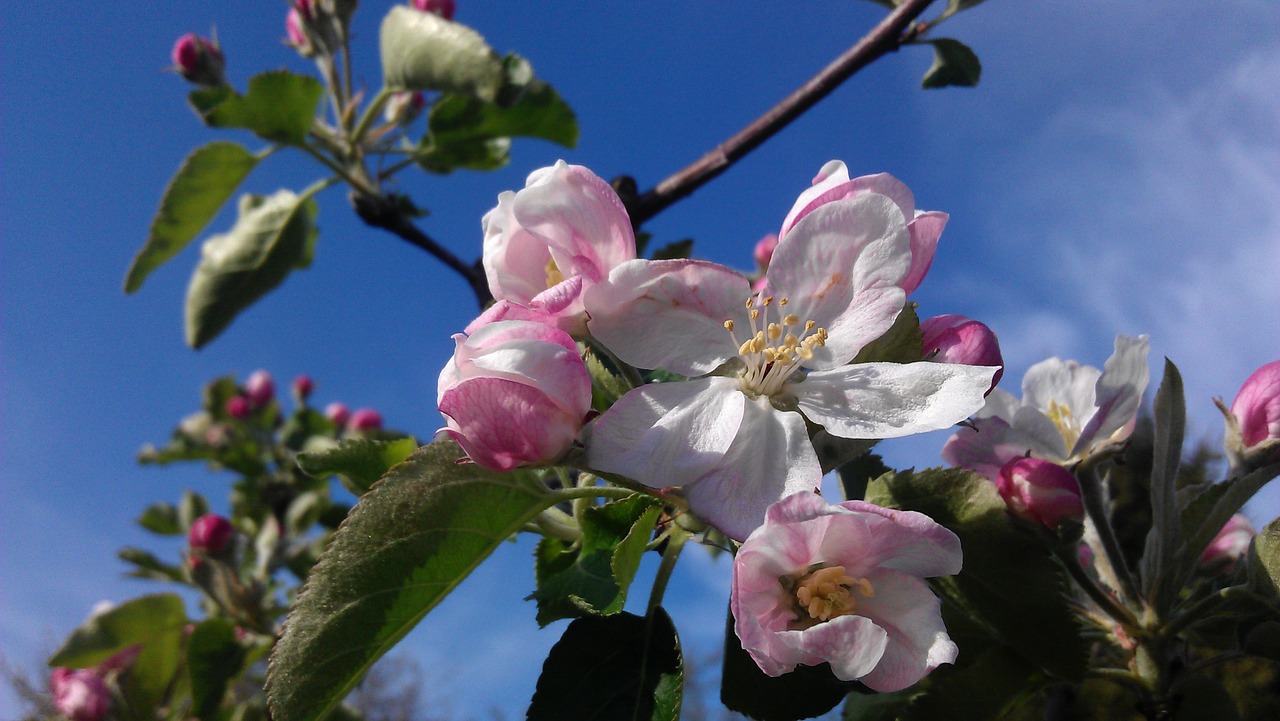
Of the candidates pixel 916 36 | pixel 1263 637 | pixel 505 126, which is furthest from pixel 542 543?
pixel 505 126

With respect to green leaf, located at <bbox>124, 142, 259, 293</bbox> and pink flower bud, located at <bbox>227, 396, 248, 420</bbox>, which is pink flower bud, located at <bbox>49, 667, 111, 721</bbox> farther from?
pink flower bud, located at <bbox>227, 396, 248, 420</bbox>

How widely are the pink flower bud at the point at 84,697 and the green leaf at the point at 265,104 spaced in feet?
5.41

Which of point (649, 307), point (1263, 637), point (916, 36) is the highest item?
point (916, 36)

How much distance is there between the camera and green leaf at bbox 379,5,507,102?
2.04 meters

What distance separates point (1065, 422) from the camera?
133 cm

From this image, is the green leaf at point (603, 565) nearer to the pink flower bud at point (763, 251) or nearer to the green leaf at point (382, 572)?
the green leaf at point (382, 572)

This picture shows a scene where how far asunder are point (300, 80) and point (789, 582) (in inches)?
77.3

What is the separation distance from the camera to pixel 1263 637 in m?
0.93

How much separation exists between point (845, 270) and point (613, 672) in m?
0.46

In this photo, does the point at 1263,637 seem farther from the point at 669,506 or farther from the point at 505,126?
the point at 505,126

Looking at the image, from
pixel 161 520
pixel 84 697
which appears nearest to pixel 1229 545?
pixel 84 697

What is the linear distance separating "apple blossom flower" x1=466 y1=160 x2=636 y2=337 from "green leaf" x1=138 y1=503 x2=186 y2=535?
10.7 ft

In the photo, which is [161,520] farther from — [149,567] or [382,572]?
[382,572]

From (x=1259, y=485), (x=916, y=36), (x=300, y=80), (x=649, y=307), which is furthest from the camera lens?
(x=300, y=80)
